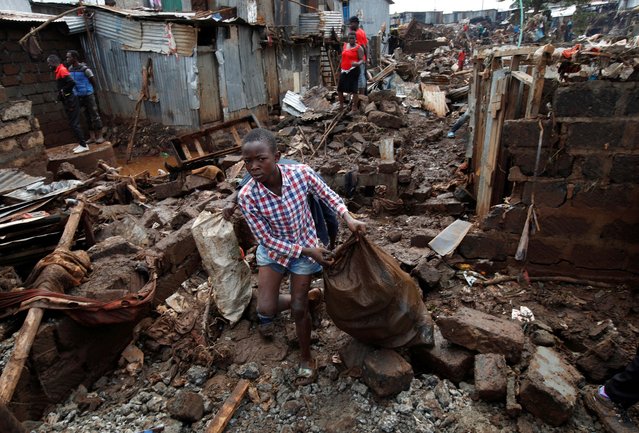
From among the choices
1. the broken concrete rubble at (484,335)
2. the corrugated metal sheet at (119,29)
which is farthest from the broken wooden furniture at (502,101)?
the corrugated metal sheet at (119,29)

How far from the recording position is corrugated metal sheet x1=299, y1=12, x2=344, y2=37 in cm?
1712

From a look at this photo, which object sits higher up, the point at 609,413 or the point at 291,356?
the point at 609,413

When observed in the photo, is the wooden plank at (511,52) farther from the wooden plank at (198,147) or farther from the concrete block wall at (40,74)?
the concrete block wall at (40,74)

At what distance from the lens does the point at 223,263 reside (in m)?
3.28

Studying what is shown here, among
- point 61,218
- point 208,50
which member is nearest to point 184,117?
point 208,50

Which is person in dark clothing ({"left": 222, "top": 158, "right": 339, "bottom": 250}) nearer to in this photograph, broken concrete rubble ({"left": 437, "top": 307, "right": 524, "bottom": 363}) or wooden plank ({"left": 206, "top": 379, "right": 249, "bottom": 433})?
broken concrete rubble ({"left": 437, "top": 307, "right": 524, "bottom": 363})

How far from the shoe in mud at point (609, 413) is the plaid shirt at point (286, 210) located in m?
1.98

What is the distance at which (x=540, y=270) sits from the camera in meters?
3.79

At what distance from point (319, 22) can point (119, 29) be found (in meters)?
8.61

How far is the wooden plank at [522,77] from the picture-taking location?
12.1 ft

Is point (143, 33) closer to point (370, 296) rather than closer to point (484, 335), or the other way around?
point (370, 296)

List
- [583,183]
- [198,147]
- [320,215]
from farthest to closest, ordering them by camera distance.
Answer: [198,147], [583,183], [320,215]

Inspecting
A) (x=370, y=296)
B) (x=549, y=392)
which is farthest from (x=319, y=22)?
(x=549, y=392)

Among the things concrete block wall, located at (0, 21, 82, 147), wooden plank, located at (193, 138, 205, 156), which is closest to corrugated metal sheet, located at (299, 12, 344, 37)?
concrete block wall, located at (0, 21, 82, 147)
